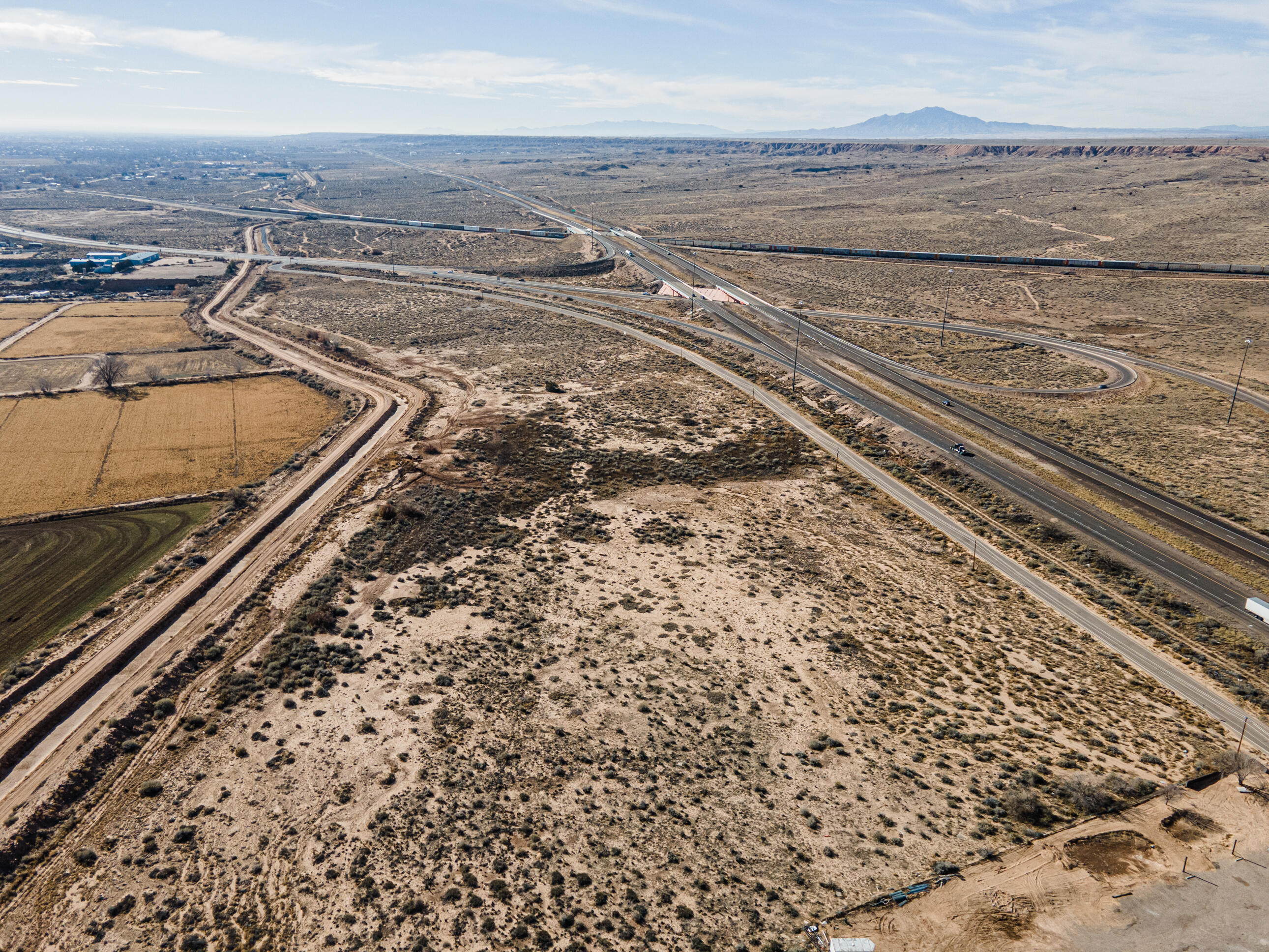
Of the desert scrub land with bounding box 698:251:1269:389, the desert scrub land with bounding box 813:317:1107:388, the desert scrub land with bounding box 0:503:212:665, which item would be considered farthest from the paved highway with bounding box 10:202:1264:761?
the desert scrub land with bounding box 0:503:212:665

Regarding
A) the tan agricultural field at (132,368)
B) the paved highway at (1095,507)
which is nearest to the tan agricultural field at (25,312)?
the tan agricultural field at (132,368)

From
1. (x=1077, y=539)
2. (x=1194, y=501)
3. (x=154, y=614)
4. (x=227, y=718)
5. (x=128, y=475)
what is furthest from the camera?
(x=128, y=475)

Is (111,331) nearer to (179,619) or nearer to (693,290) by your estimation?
(179,619)

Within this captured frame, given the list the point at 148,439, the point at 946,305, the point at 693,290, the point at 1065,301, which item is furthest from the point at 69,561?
the point at 1065,301

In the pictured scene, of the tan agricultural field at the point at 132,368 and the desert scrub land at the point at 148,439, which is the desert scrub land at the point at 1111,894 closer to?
the desert scrub land at the point at 148,439

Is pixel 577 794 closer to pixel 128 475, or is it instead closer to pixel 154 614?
pixel 154 614

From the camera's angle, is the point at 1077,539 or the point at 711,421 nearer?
the point at 1077,539

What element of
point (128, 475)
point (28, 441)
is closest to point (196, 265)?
point (28, 441)
